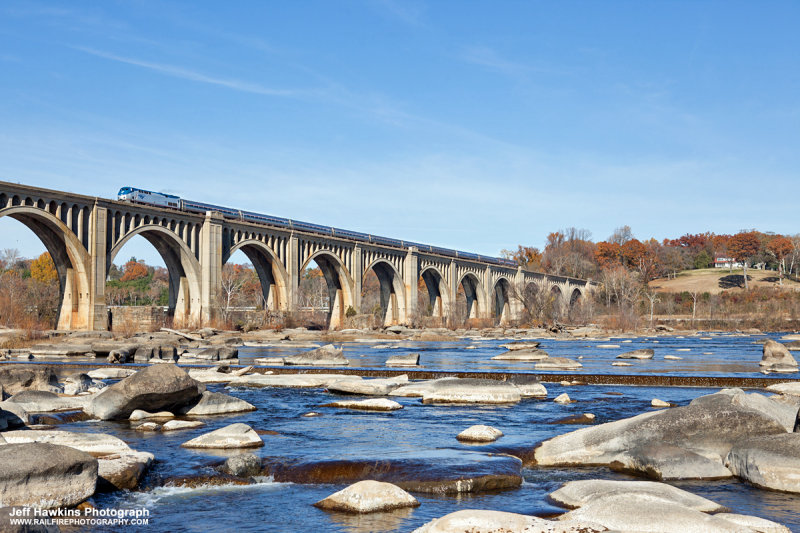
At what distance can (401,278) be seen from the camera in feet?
271

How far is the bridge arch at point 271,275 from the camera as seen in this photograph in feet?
209

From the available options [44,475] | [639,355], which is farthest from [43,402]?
[639,355]

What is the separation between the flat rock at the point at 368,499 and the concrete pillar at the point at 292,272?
2200 inches

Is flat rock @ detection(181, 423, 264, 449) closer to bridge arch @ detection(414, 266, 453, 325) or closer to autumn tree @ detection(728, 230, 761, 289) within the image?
bridge arch @ detection(414, 266, 453, 325)

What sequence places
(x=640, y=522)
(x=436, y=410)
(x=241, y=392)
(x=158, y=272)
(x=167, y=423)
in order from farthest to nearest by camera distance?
(x=158, y=272)
(x=241, y=392)
(x=436, y=410)
(x=167, y=423)
(x=640, y=522)

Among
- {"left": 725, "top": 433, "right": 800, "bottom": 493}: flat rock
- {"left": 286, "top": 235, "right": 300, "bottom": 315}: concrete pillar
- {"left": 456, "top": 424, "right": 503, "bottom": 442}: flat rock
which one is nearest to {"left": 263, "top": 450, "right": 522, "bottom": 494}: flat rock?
{"left": 456, "top": 424, "right": 503, "bottom": 442}: flat rock

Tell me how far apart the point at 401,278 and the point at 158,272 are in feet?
370

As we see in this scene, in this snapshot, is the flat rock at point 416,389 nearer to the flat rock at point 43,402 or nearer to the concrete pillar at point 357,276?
the flat rock at point 43,402

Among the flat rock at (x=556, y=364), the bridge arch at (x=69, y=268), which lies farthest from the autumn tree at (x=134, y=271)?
the flat rock at (x=556, y=364)

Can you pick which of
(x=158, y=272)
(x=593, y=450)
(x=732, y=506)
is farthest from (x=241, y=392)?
(x=158, y=272)

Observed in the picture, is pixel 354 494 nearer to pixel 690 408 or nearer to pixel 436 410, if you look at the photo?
pixel 690 408

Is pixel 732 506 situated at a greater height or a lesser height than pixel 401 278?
lesser

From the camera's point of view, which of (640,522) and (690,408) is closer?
(640,522)

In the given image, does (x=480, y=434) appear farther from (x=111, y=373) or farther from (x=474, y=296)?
(x=474, y=296)
